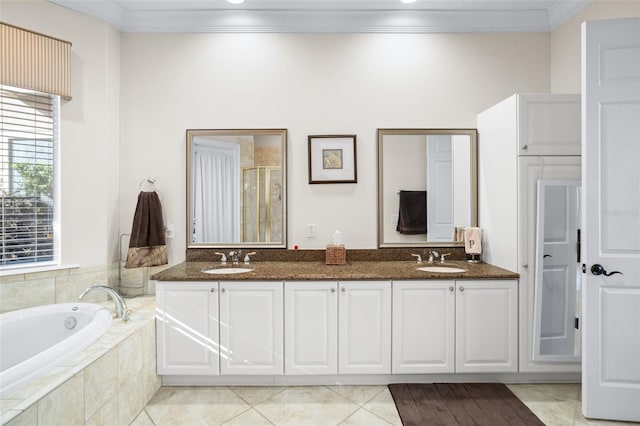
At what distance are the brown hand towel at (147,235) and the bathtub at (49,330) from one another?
458 mm

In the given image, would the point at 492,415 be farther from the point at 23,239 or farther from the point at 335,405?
the point at 23,239

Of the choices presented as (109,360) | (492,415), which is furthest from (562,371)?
(109,360)

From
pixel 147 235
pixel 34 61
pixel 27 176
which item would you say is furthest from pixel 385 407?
pixel 34 61

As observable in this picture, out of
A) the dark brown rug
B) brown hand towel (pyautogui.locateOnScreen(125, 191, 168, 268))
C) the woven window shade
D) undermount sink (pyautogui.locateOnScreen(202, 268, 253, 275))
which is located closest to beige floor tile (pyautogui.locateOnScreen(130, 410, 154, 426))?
undermount sink (pyautogui.locateOnScreen(202, 268, 253, 275))

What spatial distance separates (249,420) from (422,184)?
2123 millimetres

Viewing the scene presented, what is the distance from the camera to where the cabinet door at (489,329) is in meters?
2.44

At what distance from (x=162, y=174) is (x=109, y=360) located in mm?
1607

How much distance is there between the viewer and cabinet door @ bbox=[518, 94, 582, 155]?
2445mm

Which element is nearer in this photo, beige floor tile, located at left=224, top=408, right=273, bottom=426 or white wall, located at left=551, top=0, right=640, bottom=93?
beige floor tile, located at left=224, top=408, right=273, bottom=426

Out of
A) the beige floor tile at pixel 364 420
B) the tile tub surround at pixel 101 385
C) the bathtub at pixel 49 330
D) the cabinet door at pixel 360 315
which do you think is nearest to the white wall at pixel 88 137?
the bathtub at pixel 49 330

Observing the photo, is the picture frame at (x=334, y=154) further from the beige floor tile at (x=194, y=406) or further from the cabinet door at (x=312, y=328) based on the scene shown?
the beige floor tile at (x=194, y=406)

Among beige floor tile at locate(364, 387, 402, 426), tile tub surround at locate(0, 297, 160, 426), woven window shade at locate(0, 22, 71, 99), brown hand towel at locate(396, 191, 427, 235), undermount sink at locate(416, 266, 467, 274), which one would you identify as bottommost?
beige floor tile at locate(364, 387, 402, 426)

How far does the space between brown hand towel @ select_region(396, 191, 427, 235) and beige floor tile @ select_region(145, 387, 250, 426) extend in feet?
5.88

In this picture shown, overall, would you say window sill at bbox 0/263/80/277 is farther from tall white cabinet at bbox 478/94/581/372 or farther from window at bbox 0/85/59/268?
tall white cabinet at bbox 478/94/581/372
